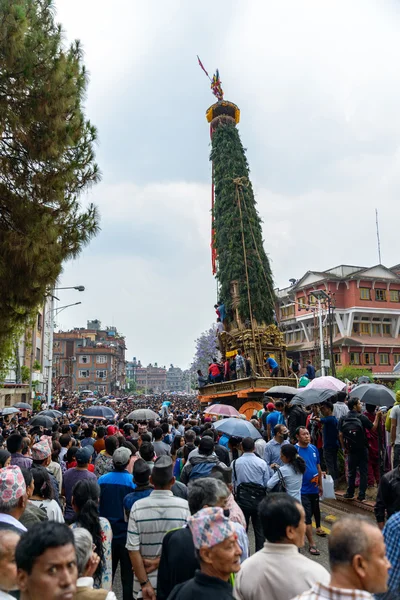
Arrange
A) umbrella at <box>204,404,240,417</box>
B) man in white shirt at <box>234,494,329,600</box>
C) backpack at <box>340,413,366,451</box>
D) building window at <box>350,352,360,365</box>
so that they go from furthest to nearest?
building window at <box>350,352,360,365</box> < umbrella at <box>204,404,240,417</box> < backpack at <box>340,413,366,451</box> < man in white shirt at <box>234,494,329,600</box>

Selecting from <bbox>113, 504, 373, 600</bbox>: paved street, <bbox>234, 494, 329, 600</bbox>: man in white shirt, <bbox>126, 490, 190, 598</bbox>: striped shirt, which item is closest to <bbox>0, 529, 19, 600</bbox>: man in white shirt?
<bbox>234, 494, 329, 600</bbox>: man in white shirt

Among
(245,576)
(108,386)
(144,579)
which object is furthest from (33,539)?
(108,386)

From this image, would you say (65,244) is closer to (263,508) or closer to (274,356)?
(263,508)

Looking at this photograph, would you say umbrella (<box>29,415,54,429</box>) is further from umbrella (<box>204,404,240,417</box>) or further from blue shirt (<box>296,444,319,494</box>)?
blue shirt (<box>296,444,319,494</box>)

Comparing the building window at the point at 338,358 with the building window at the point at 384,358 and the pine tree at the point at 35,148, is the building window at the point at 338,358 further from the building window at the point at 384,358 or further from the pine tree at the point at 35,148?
the pine tree at the point at 35,148

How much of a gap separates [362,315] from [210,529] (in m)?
47.4

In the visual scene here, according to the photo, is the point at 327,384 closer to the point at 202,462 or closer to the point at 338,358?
the point at 202,462

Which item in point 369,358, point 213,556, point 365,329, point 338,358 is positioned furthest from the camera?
point 365,329

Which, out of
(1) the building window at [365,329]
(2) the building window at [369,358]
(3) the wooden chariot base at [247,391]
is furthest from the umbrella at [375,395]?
(1) the building window at [365,329]

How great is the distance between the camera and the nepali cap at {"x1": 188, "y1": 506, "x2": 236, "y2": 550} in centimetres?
273

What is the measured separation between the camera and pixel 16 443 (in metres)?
7.02

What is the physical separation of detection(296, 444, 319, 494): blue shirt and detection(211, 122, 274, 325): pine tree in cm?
2509

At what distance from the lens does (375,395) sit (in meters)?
9.65

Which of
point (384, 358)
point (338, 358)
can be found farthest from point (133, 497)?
point (384, 358)
